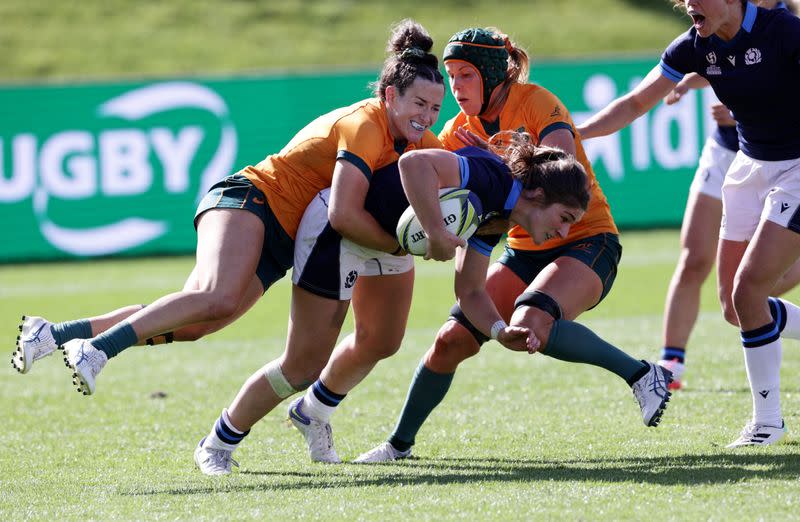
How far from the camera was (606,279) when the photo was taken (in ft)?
19.1

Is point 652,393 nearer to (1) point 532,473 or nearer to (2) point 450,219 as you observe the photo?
(1) point 532,473

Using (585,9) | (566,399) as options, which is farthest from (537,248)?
(585,9)

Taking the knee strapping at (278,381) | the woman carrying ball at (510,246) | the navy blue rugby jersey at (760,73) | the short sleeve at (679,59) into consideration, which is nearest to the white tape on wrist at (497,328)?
the woman carrying ball at (510,246)

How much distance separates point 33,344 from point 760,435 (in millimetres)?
3513

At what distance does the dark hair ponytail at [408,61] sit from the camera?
5539 millimetres

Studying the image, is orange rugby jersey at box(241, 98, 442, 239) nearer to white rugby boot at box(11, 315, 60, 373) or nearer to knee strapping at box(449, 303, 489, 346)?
knee strapping at box(449, 303, 489, 346)

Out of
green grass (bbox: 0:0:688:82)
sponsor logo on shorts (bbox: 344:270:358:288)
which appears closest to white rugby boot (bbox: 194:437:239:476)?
sponsor logo on shorts (bbox: 344:270:358:288)

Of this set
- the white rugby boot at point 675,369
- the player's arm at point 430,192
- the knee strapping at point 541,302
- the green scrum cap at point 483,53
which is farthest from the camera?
the white rugby boot at point 675,369

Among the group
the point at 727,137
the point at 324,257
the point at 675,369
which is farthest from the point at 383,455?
the point at 727,137

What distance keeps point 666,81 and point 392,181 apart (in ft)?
5.72

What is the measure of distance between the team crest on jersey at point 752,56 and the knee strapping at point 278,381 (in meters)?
2.67

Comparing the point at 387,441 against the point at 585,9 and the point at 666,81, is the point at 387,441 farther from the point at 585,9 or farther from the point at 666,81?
the point at 585,9

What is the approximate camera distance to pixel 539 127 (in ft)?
19.4

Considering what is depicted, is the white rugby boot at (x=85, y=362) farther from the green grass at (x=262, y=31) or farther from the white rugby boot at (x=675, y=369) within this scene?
the green grass at (x=262, y=31)
